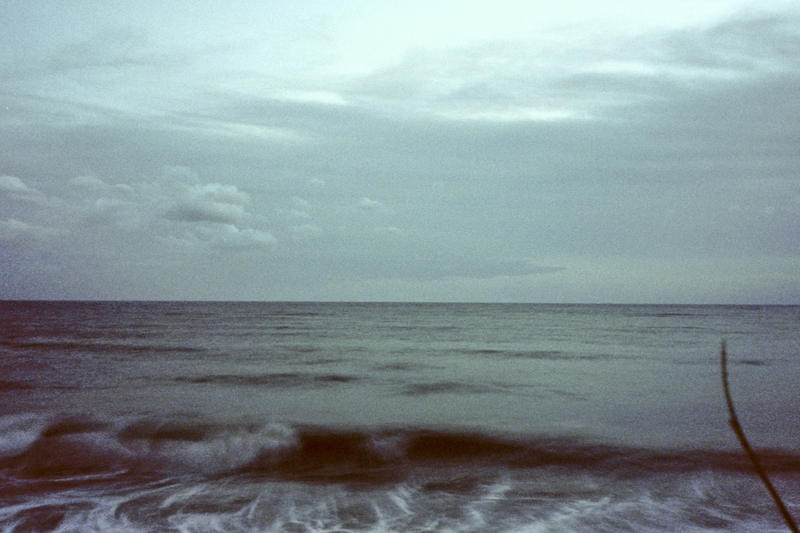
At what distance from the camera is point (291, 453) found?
14711 millimetres

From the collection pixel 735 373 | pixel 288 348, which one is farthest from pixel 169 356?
pixel 735 373

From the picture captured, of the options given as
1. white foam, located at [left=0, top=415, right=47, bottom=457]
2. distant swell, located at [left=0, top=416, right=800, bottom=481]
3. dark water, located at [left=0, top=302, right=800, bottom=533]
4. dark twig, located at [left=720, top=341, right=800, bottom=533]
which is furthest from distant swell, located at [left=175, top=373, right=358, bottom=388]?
dark twig, located at [left=720, top=341, right=800, bottom=533]

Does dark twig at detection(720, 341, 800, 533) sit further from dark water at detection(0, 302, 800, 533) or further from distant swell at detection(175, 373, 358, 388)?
distant swell at detection(175, 373, 358, 388)

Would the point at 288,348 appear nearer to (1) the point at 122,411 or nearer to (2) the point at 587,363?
(2) the point at 587,363

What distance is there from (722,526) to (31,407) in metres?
18.9

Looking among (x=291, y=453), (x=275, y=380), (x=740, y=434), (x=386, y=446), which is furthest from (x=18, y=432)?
(x=740, y=434)

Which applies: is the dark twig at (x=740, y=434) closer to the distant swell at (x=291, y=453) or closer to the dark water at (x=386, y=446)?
the dark water at (x=386, y=446)

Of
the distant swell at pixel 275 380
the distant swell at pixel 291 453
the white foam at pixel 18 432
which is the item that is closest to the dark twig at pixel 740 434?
the distant swell at pixel 291 453

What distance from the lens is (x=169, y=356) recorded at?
A: 34.0m

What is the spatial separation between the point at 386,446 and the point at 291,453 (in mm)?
2219

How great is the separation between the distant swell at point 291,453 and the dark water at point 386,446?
2.8 inches

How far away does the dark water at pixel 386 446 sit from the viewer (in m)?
10.5

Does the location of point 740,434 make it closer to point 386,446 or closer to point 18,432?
point 386,446

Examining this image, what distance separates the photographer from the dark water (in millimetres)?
10469
